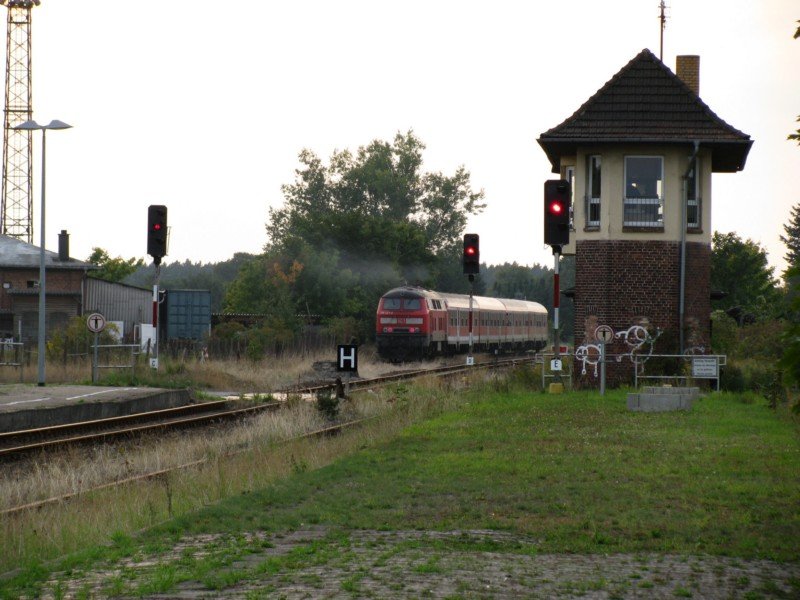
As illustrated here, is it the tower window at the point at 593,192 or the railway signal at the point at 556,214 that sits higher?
the tower window at the point at 593,192

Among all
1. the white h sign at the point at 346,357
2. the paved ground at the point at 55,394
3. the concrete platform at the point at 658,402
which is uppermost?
the white h sign at the point at 346,357

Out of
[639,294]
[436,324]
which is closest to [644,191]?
[639,294]

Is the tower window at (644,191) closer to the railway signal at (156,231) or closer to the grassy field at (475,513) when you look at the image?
the railway signal at (156,231)

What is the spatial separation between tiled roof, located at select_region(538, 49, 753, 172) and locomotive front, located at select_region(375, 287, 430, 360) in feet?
53.4

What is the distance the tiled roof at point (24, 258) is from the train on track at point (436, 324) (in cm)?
1766

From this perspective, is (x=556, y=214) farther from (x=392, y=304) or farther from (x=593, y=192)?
(x=392, y=304)

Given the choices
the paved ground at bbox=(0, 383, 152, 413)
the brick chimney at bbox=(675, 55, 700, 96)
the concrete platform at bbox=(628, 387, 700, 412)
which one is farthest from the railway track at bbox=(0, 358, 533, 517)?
the brick chimney at bbox=(675, 55, 700, 96)

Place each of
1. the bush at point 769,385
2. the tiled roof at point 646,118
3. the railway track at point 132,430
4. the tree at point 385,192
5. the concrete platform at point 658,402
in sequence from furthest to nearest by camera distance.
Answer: the tree at point 385,192 → the tiled roof at point 646,118 → the bush at point 769,385 → the concrete platform at point 658,402 → the railway track at point 132,430

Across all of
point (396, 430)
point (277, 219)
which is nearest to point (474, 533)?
point (396, 430)

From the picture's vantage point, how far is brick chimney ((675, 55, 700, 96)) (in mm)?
32625

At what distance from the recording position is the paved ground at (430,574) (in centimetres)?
692

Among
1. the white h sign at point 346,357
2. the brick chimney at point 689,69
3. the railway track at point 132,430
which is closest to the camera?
the railway track at point 132,430

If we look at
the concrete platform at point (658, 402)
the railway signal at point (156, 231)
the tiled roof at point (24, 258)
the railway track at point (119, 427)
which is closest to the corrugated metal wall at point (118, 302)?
the tiled roof at point (24, 258)

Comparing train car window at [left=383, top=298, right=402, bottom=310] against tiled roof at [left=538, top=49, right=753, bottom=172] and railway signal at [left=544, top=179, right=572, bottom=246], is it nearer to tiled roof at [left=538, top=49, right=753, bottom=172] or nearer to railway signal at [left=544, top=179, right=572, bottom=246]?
tiled roof at [left=538, top=49, right=753, bottom=172]
